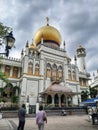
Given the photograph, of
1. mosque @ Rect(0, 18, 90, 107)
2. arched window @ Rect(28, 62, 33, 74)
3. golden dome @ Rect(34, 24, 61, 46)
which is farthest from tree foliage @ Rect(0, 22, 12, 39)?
golden dome @ Rect(34, 24, 61, 46)

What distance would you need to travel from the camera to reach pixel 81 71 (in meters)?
42.6

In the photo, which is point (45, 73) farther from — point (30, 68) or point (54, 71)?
point (30, 68)

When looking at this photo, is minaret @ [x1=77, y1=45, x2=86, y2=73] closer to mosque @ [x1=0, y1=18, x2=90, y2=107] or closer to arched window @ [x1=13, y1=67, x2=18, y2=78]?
mosque @ [x1=0, y1=18, x2=90, y2=107]

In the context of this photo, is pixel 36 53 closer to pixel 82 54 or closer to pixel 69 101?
pixel 69 101

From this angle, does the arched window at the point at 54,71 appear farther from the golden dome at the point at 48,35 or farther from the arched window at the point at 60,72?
the golden dome at the point at 48,35

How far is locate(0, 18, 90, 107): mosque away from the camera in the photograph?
28086 mm

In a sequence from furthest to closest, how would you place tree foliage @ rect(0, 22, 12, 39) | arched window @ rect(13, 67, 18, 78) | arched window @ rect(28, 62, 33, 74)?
arched window @ rect(13, 67, 18, 78) < arched window @ rect(28, 62, 33, 74) < tree foliage @ rect(0, 22, 12, 39)

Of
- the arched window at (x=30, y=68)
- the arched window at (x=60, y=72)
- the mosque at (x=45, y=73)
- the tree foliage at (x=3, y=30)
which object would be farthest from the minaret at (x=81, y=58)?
the tree foliage at (x=3, y=30)

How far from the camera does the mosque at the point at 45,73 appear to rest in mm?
28086

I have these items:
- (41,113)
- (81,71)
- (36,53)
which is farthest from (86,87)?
(41,113)

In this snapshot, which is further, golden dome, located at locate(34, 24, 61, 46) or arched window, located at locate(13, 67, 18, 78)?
golden dome, located at locate(34, 24, 61, 46)

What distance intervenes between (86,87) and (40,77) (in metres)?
16.6

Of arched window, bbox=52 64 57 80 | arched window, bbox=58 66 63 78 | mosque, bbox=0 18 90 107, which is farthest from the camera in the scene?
arched window, bbox=58 66 63 78

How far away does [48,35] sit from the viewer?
3666cm
